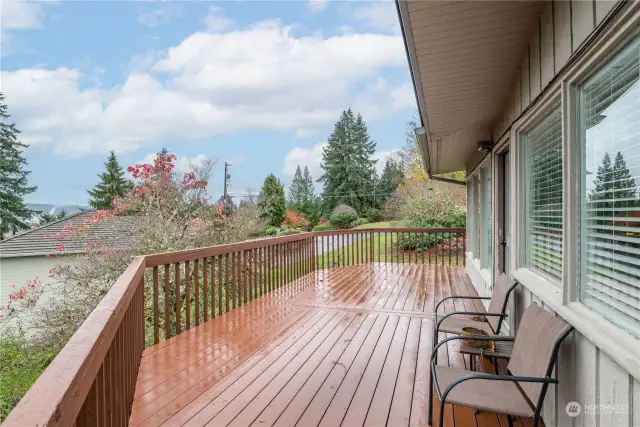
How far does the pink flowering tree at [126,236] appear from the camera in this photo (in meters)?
6.38

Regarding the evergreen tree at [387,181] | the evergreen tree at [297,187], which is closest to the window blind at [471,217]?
the evergreen tree at [387,181]

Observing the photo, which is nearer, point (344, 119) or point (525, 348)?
point (525, 348)

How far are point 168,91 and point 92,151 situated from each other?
679 centimetres

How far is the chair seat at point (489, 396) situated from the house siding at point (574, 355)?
0.22 meters

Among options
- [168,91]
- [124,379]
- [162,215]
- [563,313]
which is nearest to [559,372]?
[563,313]

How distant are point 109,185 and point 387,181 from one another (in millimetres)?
19804

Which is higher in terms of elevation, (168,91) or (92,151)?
(168,91)

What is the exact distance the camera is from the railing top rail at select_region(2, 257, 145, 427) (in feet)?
2.31

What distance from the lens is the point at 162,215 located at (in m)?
7.31

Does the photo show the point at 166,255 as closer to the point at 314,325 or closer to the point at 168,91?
the point at 314,325

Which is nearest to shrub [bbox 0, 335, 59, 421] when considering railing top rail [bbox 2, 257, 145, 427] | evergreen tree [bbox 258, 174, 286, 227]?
railing top rail [bbox 2, 257, 145, 427]

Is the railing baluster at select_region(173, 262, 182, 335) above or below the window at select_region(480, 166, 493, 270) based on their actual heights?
below

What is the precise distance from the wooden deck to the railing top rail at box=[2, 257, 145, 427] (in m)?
1.11

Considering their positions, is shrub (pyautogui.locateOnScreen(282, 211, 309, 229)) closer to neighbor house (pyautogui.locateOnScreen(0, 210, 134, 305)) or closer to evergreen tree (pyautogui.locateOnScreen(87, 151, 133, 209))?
evergreen tree (pyautogui.locateOnScreen(87, 151, 133, 209))
